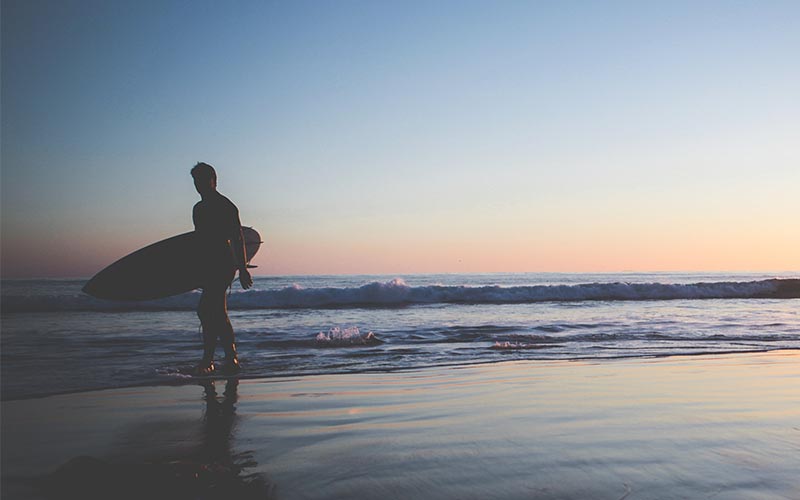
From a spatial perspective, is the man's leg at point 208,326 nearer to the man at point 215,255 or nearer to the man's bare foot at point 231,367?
the man at point 215,255

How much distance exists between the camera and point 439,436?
3322 mm

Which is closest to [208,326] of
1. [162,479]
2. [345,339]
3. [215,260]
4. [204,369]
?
[204,369]

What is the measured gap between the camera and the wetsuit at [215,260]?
640 cm

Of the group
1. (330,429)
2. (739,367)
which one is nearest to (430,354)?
(739,367)

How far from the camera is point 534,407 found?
416cm

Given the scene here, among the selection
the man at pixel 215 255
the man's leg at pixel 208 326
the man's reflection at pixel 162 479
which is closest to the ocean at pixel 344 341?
the man's leg at pixel 208 326

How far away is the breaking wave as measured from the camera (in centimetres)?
1920

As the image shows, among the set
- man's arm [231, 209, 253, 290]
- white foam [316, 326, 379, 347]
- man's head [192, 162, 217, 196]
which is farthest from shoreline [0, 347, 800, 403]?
white foam [316, 326, 379, 347]

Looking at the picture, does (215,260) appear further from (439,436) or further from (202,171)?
(439,436)

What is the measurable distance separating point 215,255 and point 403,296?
621 inches

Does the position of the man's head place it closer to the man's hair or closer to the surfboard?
the man's hair

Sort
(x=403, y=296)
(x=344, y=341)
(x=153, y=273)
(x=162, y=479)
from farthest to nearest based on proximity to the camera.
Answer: (x=403, y=296)
(x=344, y=341)
(x=153, y=273)
(x=162, y=479)

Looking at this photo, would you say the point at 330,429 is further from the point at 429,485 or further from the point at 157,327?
the point at 157,327

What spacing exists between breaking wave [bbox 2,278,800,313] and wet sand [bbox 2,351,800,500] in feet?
48.8
